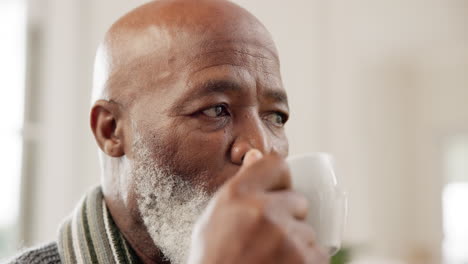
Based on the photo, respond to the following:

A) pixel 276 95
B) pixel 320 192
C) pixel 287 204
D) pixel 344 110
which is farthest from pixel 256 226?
pixel 344 110

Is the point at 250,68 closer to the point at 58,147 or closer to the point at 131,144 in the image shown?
the point at 131,144

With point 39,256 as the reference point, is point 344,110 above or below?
below

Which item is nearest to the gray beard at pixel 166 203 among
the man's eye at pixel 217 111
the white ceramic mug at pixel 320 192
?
the man's eye at pixel 217 111

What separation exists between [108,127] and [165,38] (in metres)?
0.18

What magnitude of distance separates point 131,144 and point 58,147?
1.29 metres

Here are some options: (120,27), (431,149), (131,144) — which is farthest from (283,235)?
(431,149)

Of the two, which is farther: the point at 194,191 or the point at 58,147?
the point at 58,147

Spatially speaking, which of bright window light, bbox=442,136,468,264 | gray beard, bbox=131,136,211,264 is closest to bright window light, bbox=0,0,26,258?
gray beard, bbox=131,136,211,264

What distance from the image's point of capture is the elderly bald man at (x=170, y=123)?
89 centimetres

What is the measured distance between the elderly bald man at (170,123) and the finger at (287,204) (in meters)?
0.19

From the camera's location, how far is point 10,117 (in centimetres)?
215

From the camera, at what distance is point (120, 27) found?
1.03 m

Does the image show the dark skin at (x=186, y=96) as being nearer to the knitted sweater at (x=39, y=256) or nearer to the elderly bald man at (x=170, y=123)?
the elderly bald man at (x=170, y=123)

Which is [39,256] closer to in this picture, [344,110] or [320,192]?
[320,192]
